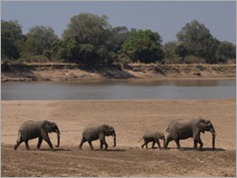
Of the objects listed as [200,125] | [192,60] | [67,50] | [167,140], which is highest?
[67,50]

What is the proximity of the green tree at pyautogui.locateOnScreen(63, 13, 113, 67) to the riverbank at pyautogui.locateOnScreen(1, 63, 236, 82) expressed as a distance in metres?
1.76

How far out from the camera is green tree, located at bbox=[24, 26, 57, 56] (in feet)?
328

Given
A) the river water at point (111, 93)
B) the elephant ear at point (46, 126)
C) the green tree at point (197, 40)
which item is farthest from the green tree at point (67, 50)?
the elephant ear at point (46, 126)

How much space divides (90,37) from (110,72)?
8918 mm

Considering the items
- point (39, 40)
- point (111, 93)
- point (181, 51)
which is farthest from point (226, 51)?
point (111, 93)

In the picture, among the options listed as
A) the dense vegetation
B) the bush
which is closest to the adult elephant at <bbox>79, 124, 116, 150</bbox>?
the dense vegetation

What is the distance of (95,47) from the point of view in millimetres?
87375

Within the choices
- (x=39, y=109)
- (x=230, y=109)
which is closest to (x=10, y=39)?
(x=39, y=109)

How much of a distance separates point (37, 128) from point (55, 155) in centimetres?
209

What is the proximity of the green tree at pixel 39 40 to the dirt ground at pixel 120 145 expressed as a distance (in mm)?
62766

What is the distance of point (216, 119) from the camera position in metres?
26.6

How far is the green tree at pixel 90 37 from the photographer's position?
279 feet

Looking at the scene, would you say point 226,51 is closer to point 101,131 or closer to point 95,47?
point 95,47

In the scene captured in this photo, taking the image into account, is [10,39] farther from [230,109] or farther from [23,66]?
[230,109]
